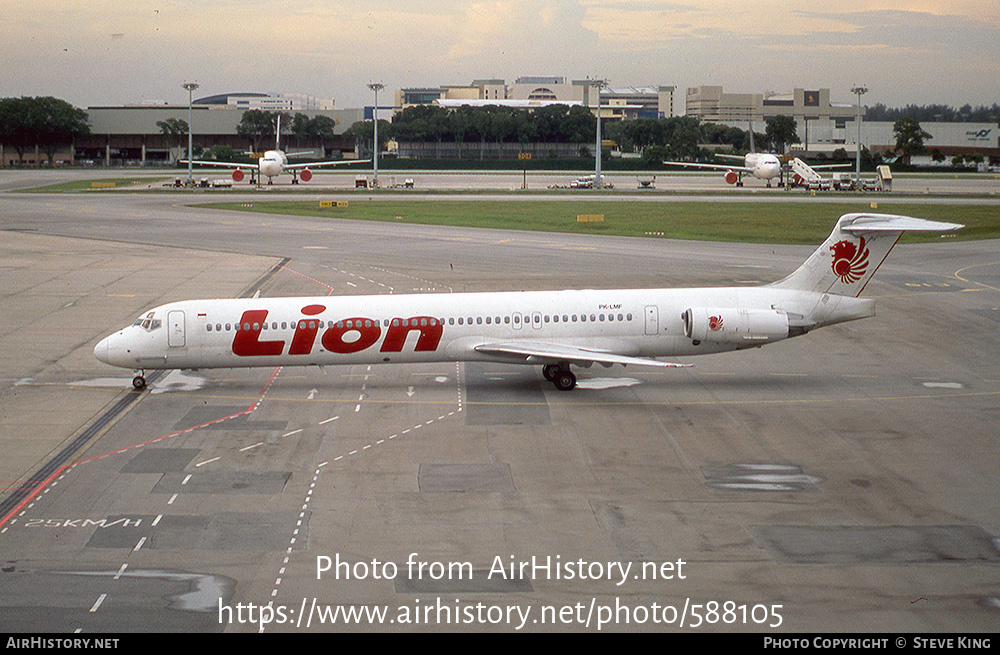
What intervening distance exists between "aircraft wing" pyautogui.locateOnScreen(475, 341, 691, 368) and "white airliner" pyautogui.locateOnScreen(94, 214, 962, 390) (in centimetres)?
7

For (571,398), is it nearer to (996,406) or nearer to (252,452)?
(252,452)

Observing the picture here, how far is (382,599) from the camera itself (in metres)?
17.9

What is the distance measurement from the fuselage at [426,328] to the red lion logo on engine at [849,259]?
2.21 m

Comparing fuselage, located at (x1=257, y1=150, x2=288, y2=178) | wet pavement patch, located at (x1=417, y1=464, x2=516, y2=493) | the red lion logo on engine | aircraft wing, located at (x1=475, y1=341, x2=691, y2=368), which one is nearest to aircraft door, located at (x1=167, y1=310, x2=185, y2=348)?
aircraft wing, located at (x1=475, y1=341, x2=691, y2=368)

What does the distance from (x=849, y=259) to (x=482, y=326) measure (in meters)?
13.4

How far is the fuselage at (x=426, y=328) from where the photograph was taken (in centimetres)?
3312

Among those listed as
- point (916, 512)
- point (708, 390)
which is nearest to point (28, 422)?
point (708, 390)

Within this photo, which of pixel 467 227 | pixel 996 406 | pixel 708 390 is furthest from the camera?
pixel 467 227

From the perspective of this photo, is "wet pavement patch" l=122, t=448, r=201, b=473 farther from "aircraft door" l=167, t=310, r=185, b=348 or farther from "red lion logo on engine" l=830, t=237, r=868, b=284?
"red lion logo on engine" l=830, t=237, r=868, b=284

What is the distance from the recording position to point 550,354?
3219 centimetres

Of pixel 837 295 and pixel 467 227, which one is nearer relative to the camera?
pixel 837 295

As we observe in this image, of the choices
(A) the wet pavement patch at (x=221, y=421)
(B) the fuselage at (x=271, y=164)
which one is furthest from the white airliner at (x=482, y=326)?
(B) the fuselage at (x=271, y=164)

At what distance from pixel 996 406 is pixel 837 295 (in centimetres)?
632
